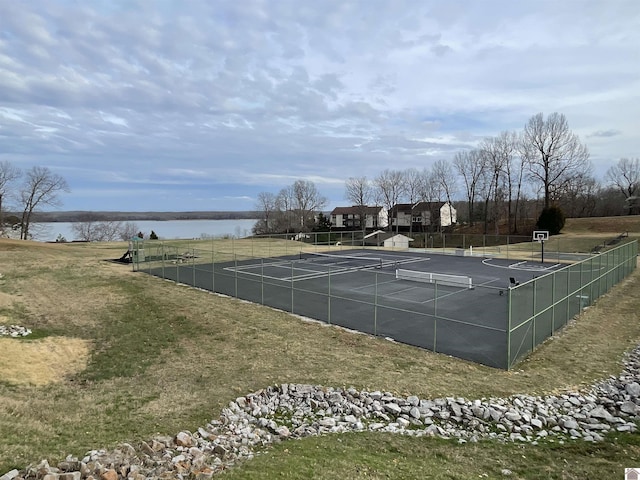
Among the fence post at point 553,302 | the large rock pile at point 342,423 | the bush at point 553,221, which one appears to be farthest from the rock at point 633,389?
the bush at point 553,221

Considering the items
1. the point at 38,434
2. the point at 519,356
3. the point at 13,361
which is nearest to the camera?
the point at 38,434

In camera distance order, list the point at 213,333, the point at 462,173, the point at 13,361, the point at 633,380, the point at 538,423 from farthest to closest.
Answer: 1. the point at 462,173
2. the point at 213,333
3. the point at 13,361
4. the point at 633,380
5. the point at 538,423

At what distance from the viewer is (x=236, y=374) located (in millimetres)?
10641

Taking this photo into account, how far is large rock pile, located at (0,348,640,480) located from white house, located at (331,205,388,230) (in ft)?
258

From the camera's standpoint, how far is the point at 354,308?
18.1 meters

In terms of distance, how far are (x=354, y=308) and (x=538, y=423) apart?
421 inches

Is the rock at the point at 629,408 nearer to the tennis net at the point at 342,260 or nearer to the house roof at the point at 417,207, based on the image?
the tennis net at the point at 342,260

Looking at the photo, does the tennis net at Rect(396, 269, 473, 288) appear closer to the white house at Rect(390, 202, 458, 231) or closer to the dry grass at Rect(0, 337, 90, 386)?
the dry grass at Rect(0, 337, 90, 386)

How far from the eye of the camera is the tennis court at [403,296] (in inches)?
543

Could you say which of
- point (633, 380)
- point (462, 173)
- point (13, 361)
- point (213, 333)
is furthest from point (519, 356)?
point (462, 173)

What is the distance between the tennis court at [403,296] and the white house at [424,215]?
47188 millimetres

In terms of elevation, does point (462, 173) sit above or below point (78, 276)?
above

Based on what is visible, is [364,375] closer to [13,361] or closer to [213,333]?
[213,333]

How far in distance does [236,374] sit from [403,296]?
1151 centimetres
